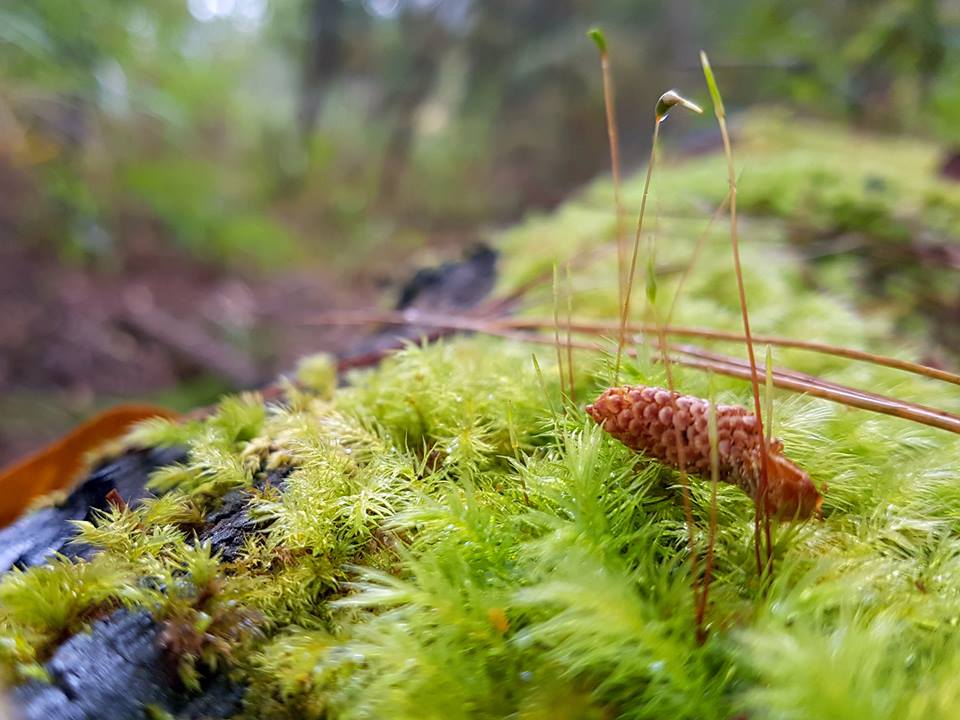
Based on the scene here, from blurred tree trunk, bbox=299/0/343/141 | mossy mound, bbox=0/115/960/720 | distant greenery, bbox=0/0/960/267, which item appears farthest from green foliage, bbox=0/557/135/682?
blurred tree trunk, bbox=299/0/343/141

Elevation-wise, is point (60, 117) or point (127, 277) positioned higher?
point (60, 117)

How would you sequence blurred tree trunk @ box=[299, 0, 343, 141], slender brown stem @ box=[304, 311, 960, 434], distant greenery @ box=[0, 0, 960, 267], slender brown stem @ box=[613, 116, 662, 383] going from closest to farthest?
slender brown stem @ box=[613, 116, 662, 383] → slender brown stem @ box=[304, 311, 960, 434] → distant greenery @ box=[0, 0, 960, 267] → blurred tree trunk @ box=[299, 0, 343, 141]

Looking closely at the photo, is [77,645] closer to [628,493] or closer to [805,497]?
[628,493]

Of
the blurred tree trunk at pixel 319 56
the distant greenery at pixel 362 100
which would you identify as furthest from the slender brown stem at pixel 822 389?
A: the blurred tree trunk at pixel 319 56

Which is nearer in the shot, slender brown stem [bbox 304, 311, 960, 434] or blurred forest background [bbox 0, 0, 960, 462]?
slender brown stem [bbox 304, 311, 960, 434]

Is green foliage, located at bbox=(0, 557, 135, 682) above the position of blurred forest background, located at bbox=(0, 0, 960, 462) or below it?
below

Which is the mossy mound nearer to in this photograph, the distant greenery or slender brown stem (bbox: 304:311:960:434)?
slender brown stem (bbox: 304:311:960:434)

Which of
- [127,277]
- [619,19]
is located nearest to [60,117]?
[127,277]

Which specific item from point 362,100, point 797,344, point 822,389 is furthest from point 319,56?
point 822,389
